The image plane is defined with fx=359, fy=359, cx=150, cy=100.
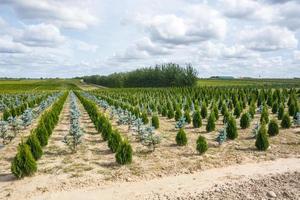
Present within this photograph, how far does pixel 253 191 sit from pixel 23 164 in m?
5.75

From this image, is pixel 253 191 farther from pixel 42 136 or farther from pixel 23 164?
pixel 42 136

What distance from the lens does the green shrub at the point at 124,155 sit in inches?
412

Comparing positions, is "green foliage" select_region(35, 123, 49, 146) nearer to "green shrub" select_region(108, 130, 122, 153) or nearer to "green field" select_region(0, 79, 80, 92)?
"green shrub" select_region(108, 130, 122, 153)

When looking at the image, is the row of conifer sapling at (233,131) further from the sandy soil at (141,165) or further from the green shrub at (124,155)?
the green shrub at (124,155)

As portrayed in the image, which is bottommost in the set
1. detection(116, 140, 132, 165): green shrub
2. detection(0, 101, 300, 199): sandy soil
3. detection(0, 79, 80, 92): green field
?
detection(0, 79, 80, 92): green field

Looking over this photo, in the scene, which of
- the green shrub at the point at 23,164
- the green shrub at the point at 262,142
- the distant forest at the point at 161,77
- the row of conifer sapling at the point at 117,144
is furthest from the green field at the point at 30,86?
the green shrub at the point at 262,142

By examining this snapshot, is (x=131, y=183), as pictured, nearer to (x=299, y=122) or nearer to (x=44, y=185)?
(x=44, y=185)

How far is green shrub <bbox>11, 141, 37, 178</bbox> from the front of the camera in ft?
30.3

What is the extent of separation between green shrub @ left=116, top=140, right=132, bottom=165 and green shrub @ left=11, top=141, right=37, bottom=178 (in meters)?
2.37

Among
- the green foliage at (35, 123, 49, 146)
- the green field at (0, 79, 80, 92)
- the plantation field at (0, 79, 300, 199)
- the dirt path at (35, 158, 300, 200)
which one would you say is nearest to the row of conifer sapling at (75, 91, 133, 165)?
the plantation field at (0, 79, 300, 199)

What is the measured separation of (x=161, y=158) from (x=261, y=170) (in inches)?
121

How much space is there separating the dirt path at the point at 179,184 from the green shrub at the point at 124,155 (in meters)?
1.75

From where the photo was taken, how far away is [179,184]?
334 inches

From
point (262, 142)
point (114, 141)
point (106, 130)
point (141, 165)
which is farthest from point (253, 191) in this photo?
point (106, 130)
